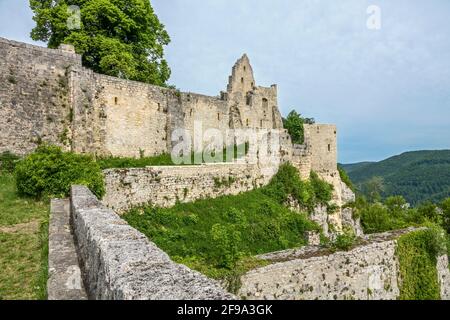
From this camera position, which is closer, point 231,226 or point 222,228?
point 222,228

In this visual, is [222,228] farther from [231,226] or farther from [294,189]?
[294,189]

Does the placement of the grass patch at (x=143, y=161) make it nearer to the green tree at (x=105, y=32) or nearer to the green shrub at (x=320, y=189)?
the green shrub at (x=320, y=189)

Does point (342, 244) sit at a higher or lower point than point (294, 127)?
lower

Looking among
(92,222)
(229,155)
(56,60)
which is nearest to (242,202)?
(229,155)

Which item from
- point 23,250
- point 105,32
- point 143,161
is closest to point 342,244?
point 23,250

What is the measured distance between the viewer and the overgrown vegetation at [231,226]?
39.7 ft

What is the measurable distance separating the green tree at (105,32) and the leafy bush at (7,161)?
9.63m

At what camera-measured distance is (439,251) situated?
1797 cm

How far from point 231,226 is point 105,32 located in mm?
16848

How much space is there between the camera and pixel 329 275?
13219mm

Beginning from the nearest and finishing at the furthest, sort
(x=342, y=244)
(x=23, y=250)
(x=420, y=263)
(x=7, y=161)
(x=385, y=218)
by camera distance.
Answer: (x=23, y=250) → (x=342, y=244) → (x=7, y=161) → (x=420, y=263) → (x=385, y=218)

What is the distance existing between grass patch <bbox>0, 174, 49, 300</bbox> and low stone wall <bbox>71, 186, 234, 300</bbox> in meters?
0.81

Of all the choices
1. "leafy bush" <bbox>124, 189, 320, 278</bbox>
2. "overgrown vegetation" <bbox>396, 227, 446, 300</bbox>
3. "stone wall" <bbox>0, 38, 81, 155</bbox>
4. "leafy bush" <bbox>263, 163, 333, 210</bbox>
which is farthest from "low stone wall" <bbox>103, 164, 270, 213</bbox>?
"overgrown vegetation" <bbox>396, 227, 446, 300</bbox>

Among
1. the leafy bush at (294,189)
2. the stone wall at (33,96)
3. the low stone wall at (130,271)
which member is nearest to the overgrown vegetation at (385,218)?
the leafy bush at (294,189)
